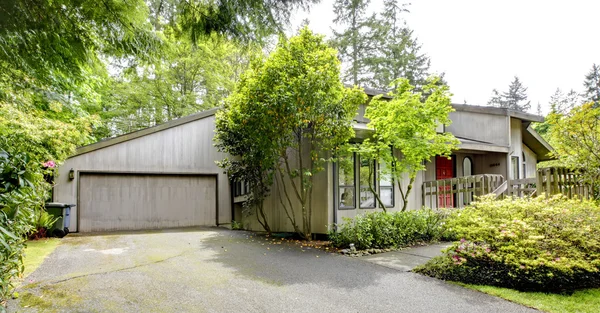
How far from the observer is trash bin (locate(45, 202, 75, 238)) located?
8.94 meters

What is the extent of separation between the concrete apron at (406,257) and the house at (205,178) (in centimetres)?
192

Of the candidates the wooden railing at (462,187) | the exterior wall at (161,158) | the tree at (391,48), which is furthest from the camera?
the tree at (391,48)

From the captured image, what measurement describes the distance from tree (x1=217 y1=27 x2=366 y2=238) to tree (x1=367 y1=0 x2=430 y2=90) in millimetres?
16822

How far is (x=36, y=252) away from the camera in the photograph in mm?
6652

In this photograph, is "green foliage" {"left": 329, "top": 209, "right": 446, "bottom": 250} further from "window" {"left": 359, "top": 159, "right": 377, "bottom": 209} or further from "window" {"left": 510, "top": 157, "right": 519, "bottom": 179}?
"window" {"left": 510, "top": 157, "right": 519, "bottom": 179}

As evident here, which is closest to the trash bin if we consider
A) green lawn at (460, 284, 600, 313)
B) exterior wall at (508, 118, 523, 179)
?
green lawn at (460, 284, 600, 313)

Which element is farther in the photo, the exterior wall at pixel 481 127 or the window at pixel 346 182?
the exterior wall at pixel 481 127

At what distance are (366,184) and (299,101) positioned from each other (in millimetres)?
3076

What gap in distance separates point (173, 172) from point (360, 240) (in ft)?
24.9

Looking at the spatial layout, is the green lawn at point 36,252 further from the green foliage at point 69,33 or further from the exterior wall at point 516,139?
the exterior wall at point 516,139

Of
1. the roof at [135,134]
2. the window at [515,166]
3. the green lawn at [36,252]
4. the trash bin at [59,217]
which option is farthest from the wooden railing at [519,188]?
the trash bin at [59,217]

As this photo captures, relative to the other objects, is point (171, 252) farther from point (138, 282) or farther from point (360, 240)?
point (360, 240)

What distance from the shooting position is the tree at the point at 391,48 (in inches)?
922

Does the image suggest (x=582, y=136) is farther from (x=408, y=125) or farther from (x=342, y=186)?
(x=342, y=186)
